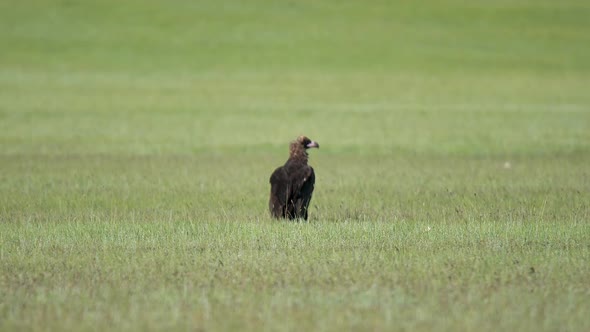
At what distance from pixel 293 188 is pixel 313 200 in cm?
282

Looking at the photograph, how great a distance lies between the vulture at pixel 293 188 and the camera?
10680 mm

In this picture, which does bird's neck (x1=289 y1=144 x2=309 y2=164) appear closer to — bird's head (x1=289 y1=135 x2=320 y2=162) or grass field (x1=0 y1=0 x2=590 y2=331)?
bird's head (x1=289 y1=135 x2=320 y2=162)

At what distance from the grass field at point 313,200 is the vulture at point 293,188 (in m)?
0.29

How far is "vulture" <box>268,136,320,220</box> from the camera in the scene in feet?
35.0

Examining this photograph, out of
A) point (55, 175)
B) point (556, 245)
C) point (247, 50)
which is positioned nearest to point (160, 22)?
point (247, 50)

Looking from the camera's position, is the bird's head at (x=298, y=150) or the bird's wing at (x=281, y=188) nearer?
the bird's wing at (x=281, y=188)

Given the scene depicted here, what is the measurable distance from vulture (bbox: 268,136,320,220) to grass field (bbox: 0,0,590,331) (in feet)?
0.95

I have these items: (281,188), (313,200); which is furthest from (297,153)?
(313,200)

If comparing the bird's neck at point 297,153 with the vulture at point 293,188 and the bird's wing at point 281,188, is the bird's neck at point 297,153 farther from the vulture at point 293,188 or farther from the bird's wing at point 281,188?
the bird's wing at point 281,188

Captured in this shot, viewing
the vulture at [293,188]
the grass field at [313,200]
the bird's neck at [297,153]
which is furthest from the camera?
the bird's neck at [297,153]

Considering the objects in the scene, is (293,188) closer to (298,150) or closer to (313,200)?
(298,150)

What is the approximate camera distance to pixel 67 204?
41.6 feet

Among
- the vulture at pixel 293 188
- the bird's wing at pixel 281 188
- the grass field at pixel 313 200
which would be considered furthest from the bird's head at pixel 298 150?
the grass field at pixel 313 200

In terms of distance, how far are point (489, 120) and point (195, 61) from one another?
84.5 ft
